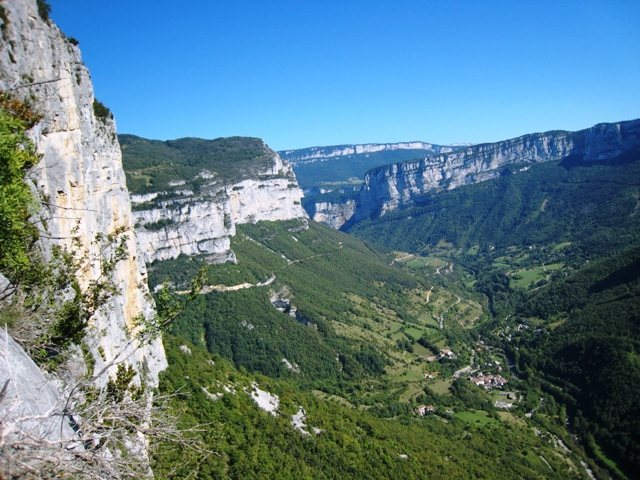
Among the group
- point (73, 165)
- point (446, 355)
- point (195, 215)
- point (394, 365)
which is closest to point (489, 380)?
point (446, 355)

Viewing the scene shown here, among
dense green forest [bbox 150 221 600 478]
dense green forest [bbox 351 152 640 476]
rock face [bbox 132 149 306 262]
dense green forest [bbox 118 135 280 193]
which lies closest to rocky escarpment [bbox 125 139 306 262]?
rock face [bbox 132 149 306 262]

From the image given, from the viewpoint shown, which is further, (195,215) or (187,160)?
(187,160)

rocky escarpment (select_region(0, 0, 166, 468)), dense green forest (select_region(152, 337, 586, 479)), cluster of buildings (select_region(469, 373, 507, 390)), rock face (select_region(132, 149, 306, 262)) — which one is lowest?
cluster of buildings (select_region(469, 373, 507, 390))

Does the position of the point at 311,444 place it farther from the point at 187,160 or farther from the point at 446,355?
the point at 187,160

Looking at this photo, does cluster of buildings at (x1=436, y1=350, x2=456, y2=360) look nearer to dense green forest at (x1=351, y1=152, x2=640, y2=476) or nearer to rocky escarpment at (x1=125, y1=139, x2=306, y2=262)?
dense green forest at (x1=351, y1=152, x2=640, y2=476)

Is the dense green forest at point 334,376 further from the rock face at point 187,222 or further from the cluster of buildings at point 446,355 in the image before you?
the rock face at point 187,222

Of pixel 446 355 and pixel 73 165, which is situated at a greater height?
pixel 73 165
